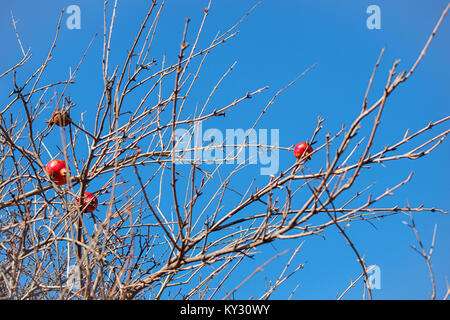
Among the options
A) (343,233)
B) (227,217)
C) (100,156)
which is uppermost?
(100,156)

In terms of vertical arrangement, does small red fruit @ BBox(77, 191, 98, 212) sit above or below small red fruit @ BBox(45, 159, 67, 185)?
below

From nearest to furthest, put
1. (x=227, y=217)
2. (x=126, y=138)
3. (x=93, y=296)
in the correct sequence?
(x=93, y=296) < (x=227, y=217) < (x=126, y=138)

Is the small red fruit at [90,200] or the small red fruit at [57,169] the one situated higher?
the small red fruit at [57,169]

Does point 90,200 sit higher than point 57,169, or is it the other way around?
point 57,169

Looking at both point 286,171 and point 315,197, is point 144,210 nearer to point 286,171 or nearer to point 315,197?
point 286,171

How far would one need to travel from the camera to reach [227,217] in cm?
250

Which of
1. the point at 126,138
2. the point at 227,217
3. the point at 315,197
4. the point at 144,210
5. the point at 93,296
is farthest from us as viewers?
the point at 144,210
